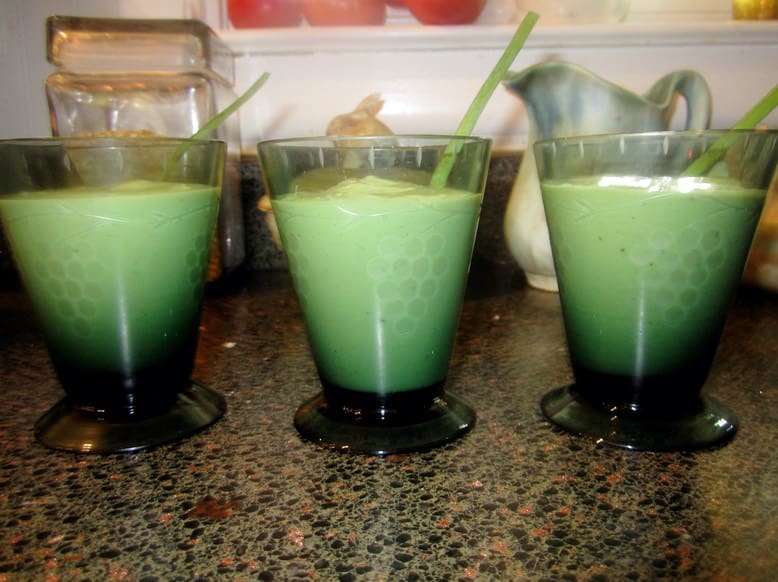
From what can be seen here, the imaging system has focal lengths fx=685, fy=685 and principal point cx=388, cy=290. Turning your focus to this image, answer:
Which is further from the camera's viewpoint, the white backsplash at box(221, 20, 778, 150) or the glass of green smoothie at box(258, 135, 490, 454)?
the white backsplash at box(221, 20, 778, 150)

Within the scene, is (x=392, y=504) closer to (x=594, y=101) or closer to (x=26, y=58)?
(x=594, y=101)

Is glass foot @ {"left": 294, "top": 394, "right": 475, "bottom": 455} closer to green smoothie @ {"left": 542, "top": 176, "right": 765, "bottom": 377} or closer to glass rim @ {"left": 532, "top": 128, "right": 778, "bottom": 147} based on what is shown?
green smoothie @ {"left": 542, "top": 176, "right": 765, "bottom": 377}

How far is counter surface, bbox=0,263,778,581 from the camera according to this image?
34cm

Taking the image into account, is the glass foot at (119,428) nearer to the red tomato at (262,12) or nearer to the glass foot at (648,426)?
the glass foot at (648,426)

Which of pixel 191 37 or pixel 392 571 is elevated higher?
pixel 191 37

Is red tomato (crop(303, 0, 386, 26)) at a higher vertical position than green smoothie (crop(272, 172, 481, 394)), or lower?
higher

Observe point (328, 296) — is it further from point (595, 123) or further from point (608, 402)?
point (595, 123)

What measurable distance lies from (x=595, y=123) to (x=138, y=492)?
71 cm

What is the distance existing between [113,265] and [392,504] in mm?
250

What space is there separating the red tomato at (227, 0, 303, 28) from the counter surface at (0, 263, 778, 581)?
0.80 meters

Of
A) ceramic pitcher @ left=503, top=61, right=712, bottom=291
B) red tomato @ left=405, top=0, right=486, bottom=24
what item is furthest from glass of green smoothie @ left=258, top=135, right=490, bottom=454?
red tomato @ left=405, top=0, right=486, bottom=24

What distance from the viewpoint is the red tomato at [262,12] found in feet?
3.86

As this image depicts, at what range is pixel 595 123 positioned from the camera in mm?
882

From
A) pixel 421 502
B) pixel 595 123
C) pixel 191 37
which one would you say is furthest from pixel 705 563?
pixel 191 37
